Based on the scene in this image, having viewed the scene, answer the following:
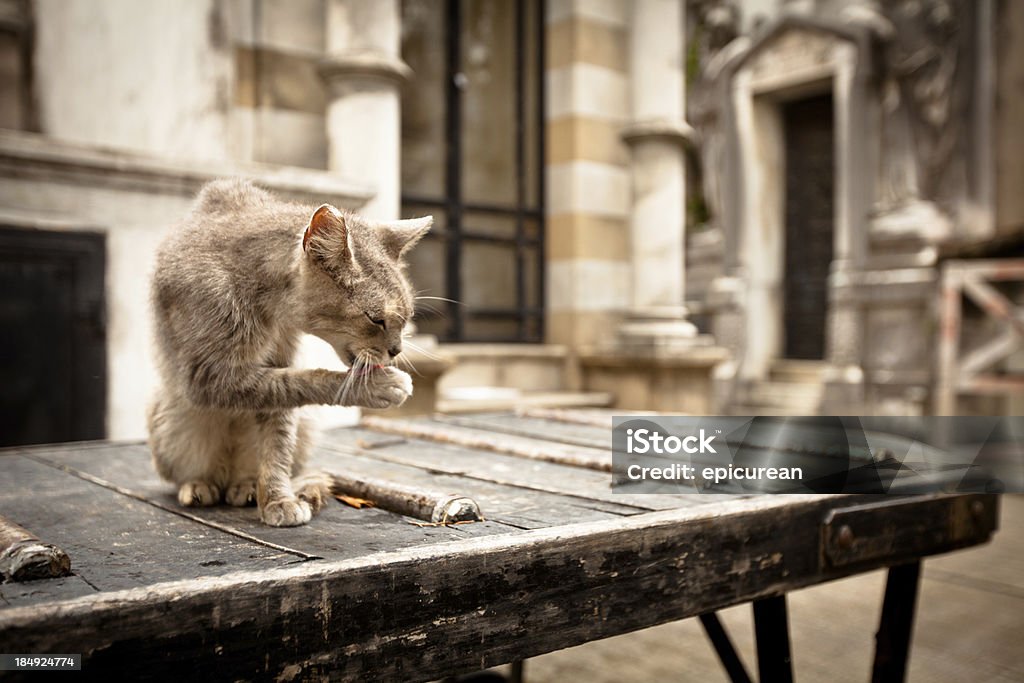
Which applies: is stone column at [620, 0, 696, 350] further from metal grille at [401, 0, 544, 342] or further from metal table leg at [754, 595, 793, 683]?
metal table leg at [754, 595, 793, 683]

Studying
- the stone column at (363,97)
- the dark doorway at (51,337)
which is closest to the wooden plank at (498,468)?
the dark doorway at (51,337)

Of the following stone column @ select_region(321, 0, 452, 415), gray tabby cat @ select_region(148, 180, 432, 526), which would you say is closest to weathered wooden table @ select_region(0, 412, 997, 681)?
gray tabby cat @ select_region(148, 180, 432, 526)

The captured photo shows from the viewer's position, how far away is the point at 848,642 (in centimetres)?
363

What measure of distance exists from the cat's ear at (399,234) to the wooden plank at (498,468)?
0.58 meters

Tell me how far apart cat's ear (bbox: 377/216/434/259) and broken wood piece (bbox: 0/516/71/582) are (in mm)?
690

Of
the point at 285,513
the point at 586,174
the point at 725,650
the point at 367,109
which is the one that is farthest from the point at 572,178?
the point at 285,513

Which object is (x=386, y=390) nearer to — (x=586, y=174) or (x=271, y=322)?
(x=271, y=322)

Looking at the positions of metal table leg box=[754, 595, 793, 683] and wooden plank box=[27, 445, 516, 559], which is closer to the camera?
wooden plank box=[27, 445, 516, 559]

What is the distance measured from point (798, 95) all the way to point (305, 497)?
925cm

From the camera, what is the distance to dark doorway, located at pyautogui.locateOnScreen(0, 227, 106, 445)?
2789 mm

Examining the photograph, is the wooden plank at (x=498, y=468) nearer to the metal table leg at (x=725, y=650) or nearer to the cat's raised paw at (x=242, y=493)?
the cat's raised paw at (x=242, y=493)

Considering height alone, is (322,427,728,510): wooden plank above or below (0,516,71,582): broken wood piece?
below

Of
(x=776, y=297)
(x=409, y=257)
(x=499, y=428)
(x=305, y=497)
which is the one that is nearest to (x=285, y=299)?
(x=305, y=497)

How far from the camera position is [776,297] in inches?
385
